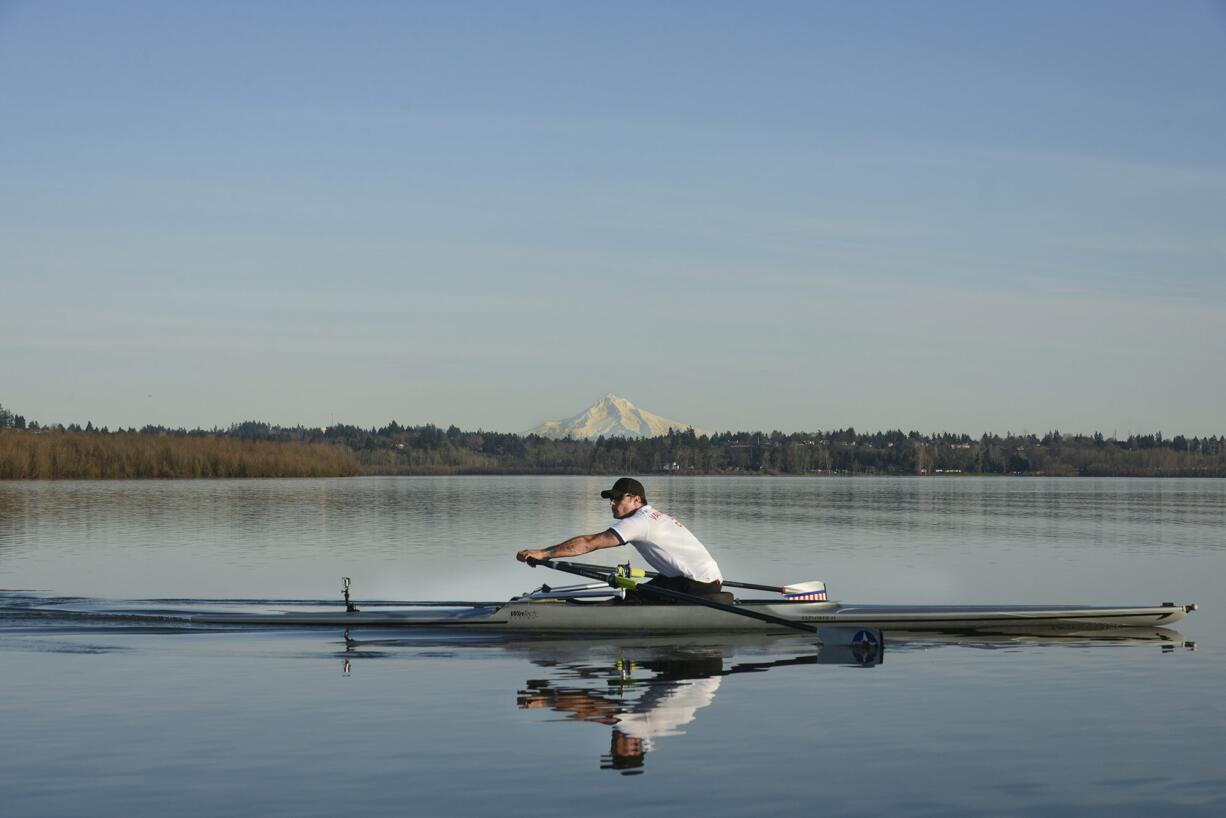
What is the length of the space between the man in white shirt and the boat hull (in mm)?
342

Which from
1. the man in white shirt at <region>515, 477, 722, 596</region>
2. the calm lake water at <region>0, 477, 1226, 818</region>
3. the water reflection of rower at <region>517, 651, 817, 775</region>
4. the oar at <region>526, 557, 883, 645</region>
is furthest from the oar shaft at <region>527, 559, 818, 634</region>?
the water reflection of rower at <region>517, 651, 817, 775</region>

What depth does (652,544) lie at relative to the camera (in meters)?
16.4

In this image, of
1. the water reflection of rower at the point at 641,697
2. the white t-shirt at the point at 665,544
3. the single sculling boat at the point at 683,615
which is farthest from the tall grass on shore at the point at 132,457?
the water reflection of rower at the point at 641,697

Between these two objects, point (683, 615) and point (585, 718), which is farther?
point (683, 615)

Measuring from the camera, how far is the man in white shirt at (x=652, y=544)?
52.4 ft

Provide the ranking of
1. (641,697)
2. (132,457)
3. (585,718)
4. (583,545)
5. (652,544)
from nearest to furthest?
(585,718), (641,697), (583,545), (652,544), (132,457)

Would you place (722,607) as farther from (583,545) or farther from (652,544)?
(583,545)

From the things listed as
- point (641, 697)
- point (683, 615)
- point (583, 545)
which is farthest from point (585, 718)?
point (683, 615)

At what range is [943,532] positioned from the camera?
151 ft

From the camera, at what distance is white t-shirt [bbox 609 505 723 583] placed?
1609 centimetres

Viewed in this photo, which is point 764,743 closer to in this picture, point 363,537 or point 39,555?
point 39,555

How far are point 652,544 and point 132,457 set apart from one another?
97.5 metres

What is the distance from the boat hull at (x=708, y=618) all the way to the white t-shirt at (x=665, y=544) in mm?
472

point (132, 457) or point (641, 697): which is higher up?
point (132, 457)
